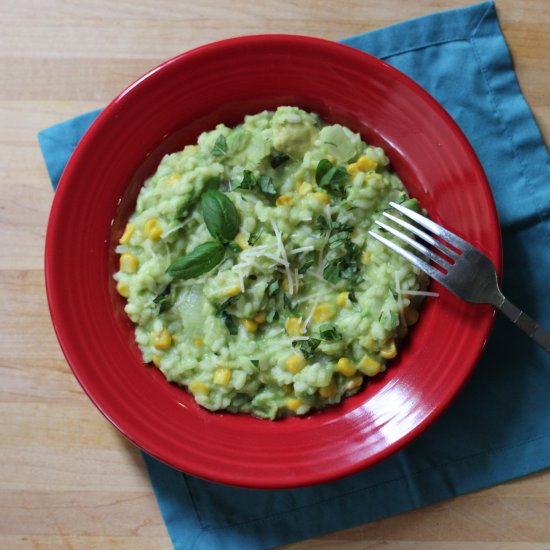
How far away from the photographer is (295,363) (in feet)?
8.55

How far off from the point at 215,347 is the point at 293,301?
35 centimetres

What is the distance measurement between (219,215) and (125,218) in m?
0.54

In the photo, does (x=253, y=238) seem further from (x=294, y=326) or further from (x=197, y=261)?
(x=294, y=326)

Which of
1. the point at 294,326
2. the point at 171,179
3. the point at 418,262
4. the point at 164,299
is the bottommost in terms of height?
the point at 164,299

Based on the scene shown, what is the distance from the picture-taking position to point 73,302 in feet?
9.09

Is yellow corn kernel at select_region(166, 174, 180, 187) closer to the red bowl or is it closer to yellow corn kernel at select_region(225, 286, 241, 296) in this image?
the red bowl

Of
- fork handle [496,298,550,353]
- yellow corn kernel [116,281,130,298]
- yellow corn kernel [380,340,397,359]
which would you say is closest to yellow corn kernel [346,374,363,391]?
yellow corn kernel [380,340,397,359]

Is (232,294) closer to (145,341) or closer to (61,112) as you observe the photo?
(145,341)

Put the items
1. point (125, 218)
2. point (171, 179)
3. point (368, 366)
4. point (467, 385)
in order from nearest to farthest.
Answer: point (368, 366), point (171, 179), point (125, 218), point (467, 385)

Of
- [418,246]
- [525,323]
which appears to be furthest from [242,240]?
[525,323]

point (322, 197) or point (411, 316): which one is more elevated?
point (322, 197)

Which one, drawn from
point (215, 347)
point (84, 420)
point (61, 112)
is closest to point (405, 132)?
point (215, 347)

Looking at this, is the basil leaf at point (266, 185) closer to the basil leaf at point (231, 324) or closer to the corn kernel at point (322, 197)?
the corn kernel at point (322, 197)

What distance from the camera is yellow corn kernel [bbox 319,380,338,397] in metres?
2.67
